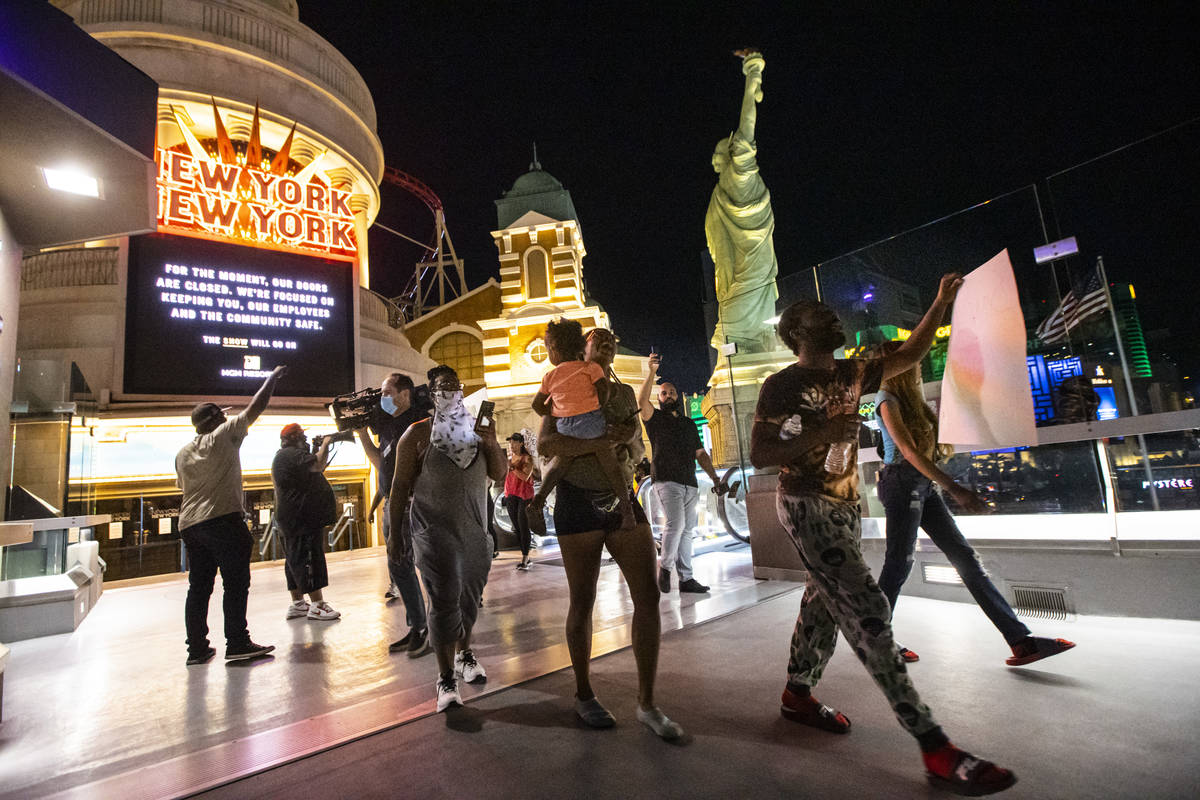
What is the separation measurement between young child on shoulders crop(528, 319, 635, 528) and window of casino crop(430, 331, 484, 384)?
23318mm

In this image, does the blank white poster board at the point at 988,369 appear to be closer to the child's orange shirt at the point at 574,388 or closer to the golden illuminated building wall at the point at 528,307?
the child's orange shirt at the point at 574,388

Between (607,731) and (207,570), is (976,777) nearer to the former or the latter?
(607,731)

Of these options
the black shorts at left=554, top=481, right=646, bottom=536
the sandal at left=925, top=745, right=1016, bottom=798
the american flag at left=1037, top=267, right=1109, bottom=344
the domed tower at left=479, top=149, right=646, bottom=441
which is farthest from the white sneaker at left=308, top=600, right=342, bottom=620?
the domed tower at left=479, top=149, right=646, bottom=441

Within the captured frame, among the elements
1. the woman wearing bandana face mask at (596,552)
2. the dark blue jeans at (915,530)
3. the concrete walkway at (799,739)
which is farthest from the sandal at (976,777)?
the dark blue jeans at (915,530)

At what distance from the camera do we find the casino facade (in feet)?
33.2

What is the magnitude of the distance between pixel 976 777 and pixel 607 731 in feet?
4.26

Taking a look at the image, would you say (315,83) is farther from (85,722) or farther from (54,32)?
(85,722)

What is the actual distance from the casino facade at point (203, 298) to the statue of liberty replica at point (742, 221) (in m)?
9.60

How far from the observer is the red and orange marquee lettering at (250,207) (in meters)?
12.1

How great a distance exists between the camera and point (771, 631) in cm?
372

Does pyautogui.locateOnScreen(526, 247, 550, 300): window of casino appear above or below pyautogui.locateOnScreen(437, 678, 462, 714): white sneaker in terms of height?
above

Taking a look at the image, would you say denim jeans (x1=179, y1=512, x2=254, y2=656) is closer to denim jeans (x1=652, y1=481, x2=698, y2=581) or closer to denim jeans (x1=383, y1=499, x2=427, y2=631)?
denim jeans (x1=383, y1=499, x2=427, y2=631)

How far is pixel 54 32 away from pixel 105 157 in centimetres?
92

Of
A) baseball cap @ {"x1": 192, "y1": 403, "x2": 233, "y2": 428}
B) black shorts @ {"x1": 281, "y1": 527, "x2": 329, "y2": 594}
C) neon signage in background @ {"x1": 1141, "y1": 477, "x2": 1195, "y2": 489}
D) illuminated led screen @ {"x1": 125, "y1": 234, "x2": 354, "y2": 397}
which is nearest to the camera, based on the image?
neon signage in background @ {"x1": 1141, "y1": 477, "x2": 1195, "y2": 489}
